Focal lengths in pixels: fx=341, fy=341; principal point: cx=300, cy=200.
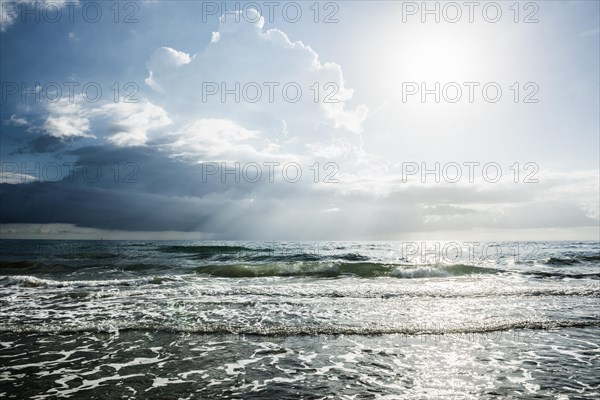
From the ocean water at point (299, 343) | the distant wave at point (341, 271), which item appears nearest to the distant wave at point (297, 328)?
the ocean water at point (299, 343)

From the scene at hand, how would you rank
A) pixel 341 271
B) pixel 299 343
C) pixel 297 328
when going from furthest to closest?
pixel 341 271 → pixel 297 328 → pixel 299 343

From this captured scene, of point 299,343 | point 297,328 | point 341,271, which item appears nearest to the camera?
point 299,343

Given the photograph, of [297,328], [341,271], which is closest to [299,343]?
[297,328]

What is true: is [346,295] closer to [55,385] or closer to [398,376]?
[398,376]

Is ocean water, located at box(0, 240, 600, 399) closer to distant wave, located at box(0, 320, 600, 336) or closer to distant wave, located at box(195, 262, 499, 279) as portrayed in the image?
distant wave, located at box(0, 320, 600, 336)

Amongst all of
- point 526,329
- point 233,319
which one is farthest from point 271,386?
point 526,329

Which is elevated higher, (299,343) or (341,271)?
(299,343)

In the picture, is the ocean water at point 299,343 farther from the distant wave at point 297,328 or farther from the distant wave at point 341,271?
the distant wave at point 341,271

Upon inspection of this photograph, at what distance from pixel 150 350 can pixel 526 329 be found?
39.1 feet

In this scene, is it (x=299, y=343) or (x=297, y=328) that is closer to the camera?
(x=299, y=343)

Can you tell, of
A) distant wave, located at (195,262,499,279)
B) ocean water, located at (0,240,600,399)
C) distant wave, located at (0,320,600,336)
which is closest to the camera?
ocean water, located at (0,240,600,399)

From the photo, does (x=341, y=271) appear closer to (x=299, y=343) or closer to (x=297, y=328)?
(x=297, y=328)

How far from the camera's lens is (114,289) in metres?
19.4

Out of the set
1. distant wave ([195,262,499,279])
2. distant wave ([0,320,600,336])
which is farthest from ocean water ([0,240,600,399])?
distant wave ([195,262,499,279])
